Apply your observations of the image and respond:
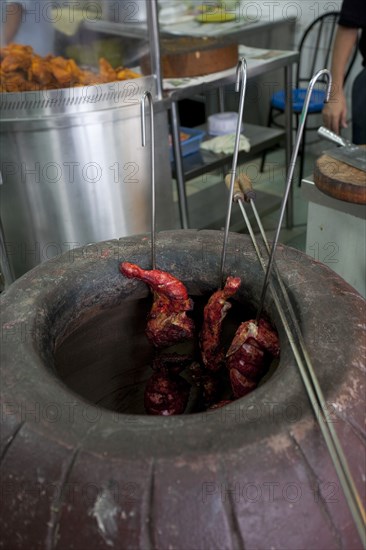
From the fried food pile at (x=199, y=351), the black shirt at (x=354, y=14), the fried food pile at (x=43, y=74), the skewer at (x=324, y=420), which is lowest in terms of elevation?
the fried food pile at (x=199, y=351)

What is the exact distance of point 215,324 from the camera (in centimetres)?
112

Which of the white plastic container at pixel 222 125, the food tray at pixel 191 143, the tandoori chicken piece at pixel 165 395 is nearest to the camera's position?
the tandoori chicken piece at pixel 165 395

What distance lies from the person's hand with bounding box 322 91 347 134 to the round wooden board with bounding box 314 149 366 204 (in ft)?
2.30

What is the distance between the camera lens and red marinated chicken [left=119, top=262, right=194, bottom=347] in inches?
44.0

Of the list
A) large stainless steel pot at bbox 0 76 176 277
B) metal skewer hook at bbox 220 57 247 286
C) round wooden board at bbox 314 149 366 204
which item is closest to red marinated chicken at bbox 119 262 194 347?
metal skewer hook at bbox 220 57 247 286

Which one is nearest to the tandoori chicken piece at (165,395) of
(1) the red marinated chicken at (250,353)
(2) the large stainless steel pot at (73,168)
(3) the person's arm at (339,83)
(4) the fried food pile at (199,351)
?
(4) the fried food pile at (199,351)

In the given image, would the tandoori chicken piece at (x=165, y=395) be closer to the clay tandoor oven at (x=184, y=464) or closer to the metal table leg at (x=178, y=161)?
the clay tandoor oven at (x=184, y=464)

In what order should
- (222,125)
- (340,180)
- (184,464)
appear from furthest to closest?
1. (222,125)
2. (340,180)
3. (184,464)

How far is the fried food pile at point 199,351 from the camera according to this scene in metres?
1.05

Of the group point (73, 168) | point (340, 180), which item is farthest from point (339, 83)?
point (73, 168)

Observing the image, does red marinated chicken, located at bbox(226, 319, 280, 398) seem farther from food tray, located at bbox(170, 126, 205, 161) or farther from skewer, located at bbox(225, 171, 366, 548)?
food tray, located at bbox(170, 126, 205, 161)

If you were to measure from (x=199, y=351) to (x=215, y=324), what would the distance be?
18 cm

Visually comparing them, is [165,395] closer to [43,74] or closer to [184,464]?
[184,464]

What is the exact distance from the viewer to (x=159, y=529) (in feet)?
2.28
